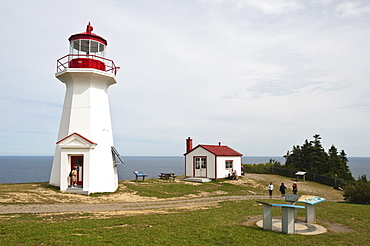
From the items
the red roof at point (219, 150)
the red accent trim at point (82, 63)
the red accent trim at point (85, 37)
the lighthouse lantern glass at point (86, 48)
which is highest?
the red accent trim at point (85, 37)

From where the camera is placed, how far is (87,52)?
20.2m

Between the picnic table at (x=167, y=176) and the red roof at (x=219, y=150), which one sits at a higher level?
the red roof at (x=219, y=150)

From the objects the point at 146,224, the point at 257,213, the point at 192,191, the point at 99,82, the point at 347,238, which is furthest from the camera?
the point at 192,191

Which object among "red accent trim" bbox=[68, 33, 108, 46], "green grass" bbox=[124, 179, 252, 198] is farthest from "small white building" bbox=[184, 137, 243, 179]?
Result: "red accent trim" bbox=[68, 33, 108, 46]

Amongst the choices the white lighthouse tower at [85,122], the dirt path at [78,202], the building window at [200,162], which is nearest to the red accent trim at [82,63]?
the white lighthouse tower at [85,122]

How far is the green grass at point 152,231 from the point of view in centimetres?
809

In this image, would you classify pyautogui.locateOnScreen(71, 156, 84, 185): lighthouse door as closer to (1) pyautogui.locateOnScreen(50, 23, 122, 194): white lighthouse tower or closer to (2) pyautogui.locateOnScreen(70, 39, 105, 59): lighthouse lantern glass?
(1) pyautogui.locateOnScreen(50, 23, 122, 194): white lighthouse tower

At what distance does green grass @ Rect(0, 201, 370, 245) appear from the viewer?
26.5ft

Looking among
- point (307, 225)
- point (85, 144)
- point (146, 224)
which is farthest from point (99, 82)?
point (307, 225)

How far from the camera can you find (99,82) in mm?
20250

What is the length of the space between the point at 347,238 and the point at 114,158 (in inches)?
632

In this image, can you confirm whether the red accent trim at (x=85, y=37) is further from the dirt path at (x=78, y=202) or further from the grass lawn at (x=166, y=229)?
the grass lawn at (x=166, y=229)

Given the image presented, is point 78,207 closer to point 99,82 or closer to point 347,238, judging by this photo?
point 99,82

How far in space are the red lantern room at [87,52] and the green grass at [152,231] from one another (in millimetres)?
10906
